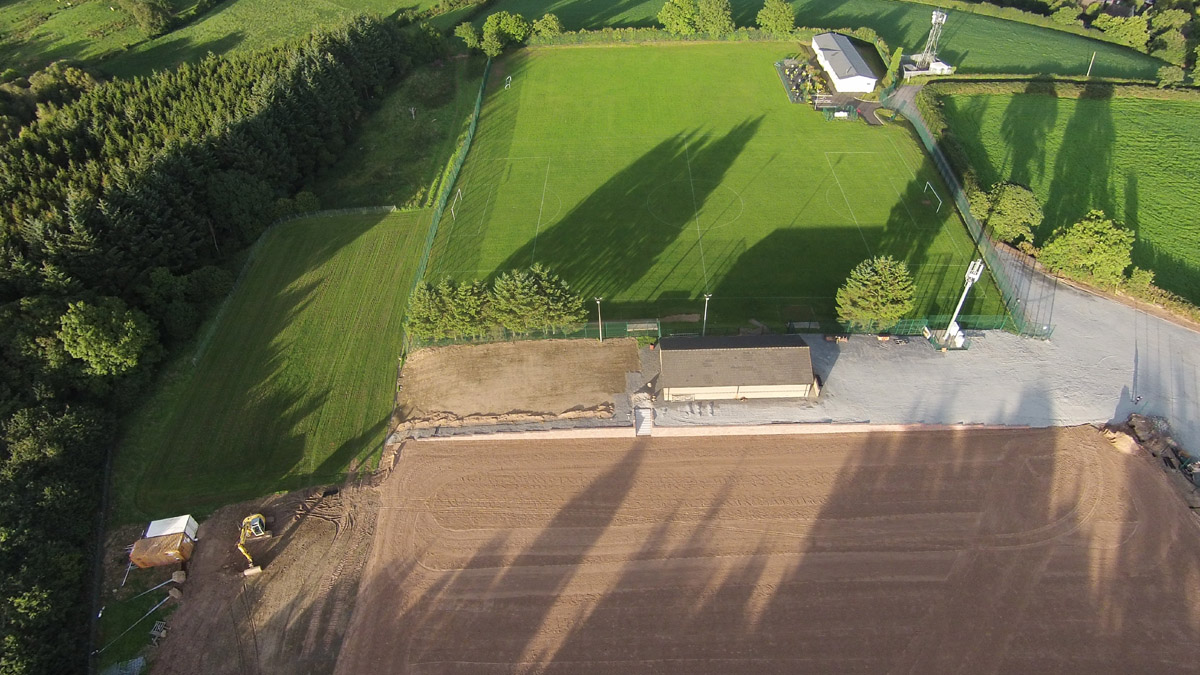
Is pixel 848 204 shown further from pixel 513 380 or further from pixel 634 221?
pixel 513 380

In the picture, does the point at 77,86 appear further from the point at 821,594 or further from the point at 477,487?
the point at 821,594

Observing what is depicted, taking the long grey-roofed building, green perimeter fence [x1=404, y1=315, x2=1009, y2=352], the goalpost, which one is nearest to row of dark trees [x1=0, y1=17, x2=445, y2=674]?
green perimeter fence [x1=404, y1=315, x2=1009, y2=352]

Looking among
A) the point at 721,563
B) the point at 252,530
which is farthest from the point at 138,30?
the point at 721,563

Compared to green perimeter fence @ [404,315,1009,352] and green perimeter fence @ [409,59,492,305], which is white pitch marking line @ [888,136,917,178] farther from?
green perimeter fence @ [409,59,492,305]

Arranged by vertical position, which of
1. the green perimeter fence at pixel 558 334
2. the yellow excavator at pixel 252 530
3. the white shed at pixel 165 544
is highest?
the green perimeter fence at pixel 558 334

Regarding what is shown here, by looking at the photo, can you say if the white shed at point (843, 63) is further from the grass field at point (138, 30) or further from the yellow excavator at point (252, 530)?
the yellow excavator at point (252, 530)

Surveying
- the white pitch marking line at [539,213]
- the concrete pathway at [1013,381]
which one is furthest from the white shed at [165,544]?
the white pitch marking line at [539,213]
